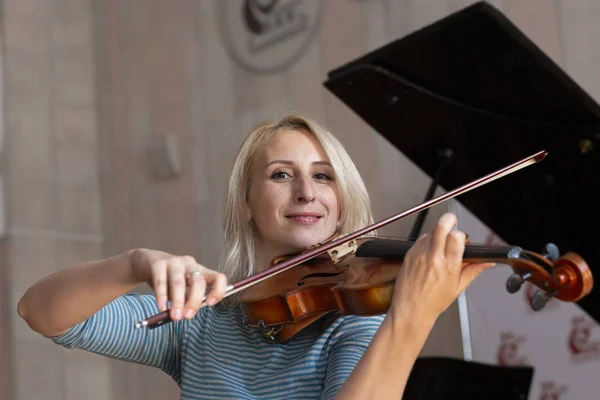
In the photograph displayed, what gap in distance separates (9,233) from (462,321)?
276 centimetres

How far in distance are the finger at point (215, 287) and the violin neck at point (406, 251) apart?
337 mm

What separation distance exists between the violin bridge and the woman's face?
0.04 meters

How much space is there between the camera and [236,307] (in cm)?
176

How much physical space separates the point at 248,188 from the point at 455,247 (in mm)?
720

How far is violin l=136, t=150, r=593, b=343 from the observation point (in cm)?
131

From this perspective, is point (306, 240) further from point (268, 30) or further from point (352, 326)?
point (268, 30)

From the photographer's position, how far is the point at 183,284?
1.25m

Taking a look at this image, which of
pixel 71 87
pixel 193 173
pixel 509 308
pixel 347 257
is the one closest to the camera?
pixel 347 257

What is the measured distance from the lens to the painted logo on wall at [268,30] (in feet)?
15.1

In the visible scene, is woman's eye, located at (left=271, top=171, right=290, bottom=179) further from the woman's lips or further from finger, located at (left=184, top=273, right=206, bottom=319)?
finger, located at (left=184, top=273, right=206, bottom=319)

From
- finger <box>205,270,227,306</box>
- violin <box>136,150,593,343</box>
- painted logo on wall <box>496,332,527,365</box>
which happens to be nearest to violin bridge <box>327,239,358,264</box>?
violin <box>136,150,593,343</box>

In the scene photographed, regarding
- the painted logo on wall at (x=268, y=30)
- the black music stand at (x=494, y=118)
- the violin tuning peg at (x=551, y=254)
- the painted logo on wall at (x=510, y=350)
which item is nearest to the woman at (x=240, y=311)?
the violin tuning peg at (x=551, y=254)

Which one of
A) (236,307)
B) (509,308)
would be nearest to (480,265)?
(236,307)

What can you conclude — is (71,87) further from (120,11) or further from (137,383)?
(137,383)
